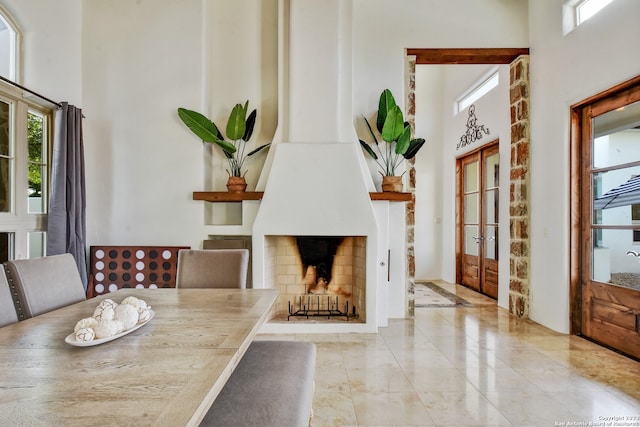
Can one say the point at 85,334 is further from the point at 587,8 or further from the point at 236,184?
the point at 587,8

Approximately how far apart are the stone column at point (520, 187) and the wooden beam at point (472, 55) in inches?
3.8

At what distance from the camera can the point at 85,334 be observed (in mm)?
1154

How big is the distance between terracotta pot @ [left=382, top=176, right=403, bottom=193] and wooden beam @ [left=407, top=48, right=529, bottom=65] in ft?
4.77

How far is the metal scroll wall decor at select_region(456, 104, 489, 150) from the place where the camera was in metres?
4.90

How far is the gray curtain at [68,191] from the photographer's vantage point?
3127 mm

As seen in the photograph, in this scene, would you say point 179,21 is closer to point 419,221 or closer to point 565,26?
point 565,26

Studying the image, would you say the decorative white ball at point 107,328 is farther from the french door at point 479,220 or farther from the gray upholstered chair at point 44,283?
the french door at point 479,220

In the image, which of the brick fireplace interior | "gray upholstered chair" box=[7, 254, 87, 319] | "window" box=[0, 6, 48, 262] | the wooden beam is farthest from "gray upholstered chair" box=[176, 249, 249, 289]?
the wooden beam

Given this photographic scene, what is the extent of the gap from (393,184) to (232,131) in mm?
1731

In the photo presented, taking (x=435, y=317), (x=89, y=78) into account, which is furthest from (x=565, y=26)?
(x=89, y=78)

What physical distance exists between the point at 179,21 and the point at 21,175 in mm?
2116

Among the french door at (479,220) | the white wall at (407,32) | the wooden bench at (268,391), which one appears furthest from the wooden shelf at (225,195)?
the french door at (479,220)

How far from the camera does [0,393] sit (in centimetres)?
85

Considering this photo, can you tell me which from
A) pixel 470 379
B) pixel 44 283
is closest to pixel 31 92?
pixel 44 283
